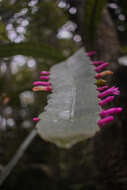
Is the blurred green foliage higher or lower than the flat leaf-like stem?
higher

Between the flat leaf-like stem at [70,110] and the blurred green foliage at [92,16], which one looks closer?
the flat leaf-like stem at [70,110]

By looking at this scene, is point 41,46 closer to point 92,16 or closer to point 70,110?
point 92,16

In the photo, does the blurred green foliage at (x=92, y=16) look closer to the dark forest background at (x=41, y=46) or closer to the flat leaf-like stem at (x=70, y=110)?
the dark forest background at (x=41, y=46)

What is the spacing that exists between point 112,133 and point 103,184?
0.30 metres

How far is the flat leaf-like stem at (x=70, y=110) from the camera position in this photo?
0.95ft

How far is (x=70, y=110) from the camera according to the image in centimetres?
39

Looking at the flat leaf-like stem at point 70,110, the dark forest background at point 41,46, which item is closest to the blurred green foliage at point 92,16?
the dark forest background at point 41,46

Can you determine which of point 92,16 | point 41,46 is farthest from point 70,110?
point 92,16

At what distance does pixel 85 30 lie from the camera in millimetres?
1059

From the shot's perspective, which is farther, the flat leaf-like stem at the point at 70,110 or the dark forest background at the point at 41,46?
the dark forest background at the point at 41,46

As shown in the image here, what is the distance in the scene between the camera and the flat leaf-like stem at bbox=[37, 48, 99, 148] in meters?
0.29

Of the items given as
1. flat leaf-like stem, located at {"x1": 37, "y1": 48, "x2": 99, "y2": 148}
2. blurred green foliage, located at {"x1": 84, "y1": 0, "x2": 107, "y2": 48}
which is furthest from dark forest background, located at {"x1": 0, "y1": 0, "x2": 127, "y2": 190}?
flat leaf-like stem, located at {"x1": 37, "y1": 48, "x2": 99, "y2": 148}

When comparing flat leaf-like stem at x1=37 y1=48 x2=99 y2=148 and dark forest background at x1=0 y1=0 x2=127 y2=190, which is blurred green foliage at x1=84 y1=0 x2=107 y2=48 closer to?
dark forest background at x1=0 y1=0 x2=127 y2=190

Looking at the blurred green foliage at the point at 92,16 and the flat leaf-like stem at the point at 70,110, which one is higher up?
the blurred green foliage at the point at 92,16
